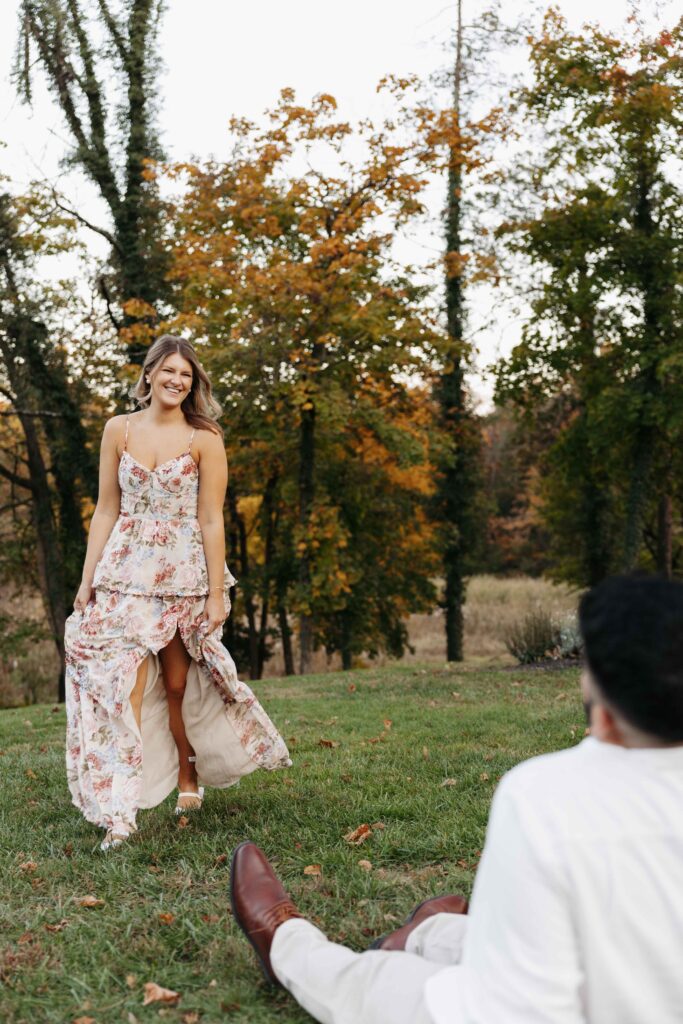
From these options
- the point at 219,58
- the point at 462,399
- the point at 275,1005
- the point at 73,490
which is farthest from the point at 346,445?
the point at 275,1005

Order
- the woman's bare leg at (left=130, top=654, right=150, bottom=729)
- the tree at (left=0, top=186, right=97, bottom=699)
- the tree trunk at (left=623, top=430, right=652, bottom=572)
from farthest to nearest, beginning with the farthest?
the tree at (left=0, top=186, right=97, bottom=699) < the tree trunk at (left=623, top=430, right=652, bottom=572) < the woman's bare leg at (left=130, top=654, right=150, bottom=729)

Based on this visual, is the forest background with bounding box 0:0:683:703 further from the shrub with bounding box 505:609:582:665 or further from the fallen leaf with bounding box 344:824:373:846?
the fallen leaf with bounding box 344:824:373:846

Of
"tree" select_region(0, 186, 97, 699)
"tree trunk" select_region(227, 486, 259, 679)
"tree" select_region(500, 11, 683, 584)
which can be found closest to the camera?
"tree" select_region(500, 11, 683, 584)

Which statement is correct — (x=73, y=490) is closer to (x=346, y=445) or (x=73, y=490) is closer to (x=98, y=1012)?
(x=346, y=445)

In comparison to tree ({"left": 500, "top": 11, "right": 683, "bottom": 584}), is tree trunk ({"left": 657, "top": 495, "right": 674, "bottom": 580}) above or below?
below

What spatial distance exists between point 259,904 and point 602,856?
1.60 m

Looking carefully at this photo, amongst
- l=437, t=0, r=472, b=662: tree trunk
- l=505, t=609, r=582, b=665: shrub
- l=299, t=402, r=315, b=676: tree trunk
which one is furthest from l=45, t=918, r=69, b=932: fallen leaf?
l=437, t=0, r=472, b=662: tree trunk

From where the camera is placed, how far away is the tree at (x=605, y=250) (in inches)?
563

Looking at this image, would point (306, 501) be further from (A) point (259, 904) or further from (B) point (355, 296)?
(A) point (259, 904)

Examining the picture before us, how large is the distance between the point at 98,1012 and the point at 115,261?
18742mm

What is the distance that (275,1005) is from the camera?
302 centimetres

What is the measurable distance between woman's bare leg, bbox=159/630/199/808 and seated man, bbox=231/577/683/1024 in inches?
130

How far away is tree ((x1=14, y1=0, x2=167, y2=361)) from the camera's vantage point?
1881 cm

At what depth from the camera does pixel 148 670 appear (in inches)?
197
